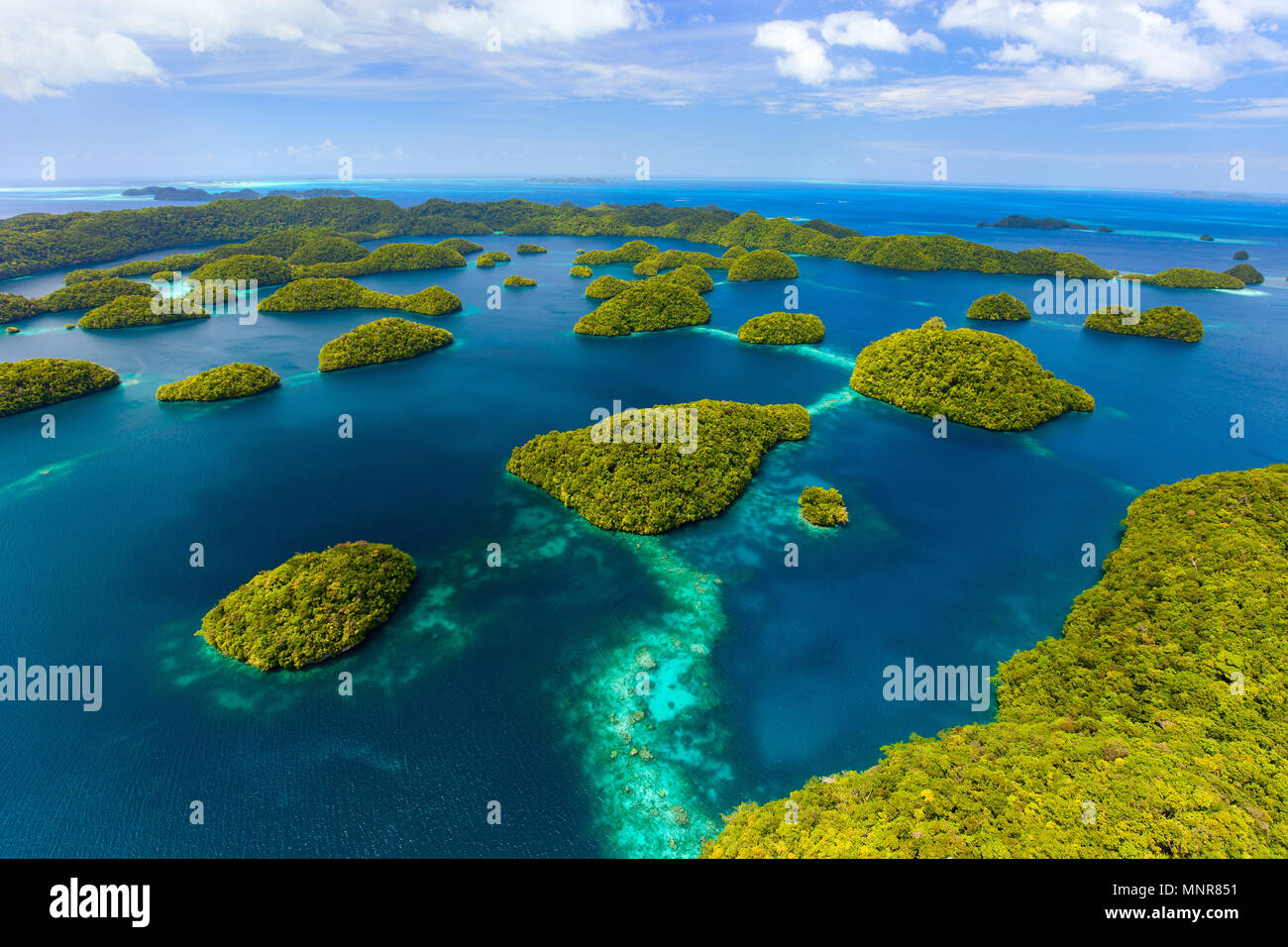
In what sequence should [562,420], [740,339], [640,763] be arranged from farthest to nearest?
[740,339], [562,420], [640,763]

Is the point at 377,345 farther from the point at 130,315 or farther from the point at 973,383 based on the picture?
the point at 973,383

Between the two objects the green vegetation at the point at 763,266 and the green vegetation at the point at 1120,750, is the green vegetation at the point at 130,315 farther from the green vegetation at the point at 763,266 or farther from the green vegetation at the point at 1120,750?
the green vegetation at the point at 1120,750

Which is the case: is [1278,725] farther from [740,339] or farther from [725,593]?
[740,339]

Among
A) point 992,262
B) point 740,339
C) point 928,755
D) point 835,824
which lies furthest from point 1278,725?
point 992,262

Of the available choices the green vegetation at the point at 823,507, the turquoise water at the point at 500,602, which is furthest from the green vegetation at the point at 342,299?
the green vegetation at the point at 823,507

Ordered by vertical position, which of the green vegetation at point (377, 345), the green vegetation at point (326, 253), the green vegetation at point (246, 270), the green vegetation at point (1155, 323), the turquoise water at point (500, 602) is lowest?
the turquoise water at point (500, 602)

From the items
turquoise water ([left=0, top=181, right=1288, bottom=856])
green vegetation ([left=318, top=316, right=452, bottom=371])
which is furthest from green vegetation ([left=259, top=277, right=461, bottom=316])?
turquoise water ([left=0, top=181, right=1288, bottom=856])

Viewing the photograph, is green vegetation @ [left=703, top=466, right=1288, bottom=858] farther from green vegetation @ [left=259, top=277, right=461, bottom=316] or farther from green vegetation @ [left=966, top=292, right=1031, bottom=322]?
green vegetation @ [left=259, top=277, right=461, bottom=316]
